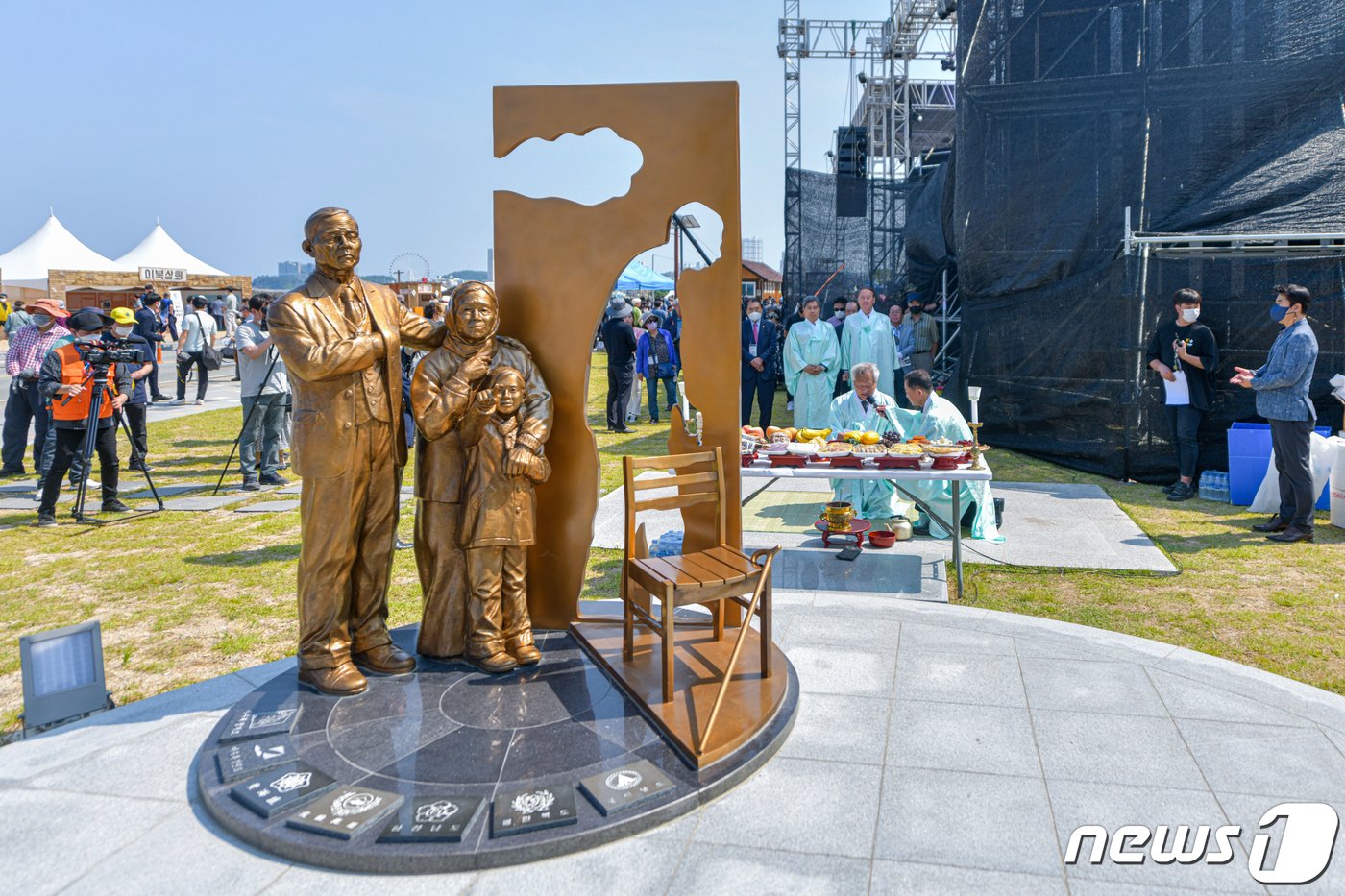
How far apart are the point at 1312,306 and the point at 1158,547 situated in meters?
3.79

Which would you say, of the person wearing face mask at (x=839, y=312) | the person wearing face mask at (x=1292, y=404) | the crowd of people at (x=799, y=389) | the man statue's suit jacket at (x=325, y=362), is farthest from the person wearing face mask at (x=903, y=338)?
the man statue's suit jacket at (x=325, y=362)

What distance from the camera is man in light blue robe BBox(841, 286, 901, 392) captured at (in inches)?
441

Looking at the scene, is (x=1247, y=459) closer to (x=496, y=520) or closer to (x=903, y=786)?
(x=903, y=786)

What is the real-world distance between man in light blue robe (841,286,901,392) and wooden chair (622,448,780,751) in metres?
7.25

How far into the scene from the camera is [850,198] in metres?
20.2

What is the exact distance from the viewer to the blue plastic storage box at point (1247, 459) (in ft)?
26.4

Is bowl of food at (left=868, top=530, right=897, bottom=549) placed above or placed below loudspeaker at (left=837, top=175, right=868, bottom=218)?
below

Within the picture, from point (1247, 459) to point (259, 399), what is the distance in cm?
922

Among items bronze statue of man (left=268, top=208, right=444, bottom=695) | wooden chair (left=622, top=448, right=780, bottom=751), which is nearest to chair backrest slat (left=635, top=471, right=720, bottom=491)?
wooden chair (left=622, top=448, right=780, bottom=751)

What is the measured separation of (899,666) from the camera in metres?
4.25

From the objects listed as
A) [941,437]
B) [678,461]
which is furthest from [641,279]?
[678,461]

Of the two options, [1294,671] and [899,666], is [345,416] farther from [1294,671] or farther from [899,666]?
[1294,671]

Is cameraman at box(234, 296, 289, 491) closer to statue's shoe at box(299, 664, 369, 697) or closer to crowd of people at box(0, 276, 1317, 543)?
crowd of people at box(0, 276, 1317, 543)

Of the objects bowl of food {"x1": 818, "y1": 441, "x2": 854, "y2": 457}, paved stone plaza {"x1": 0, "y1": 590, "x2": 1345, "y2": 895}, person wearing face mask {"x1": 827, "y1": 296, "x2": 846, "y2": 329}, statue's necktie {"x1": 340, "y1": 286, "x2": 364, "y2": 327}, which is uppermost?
person wearing face mask {"x1": 827, "y1": 296, "x2": 846, "y2": 329}
